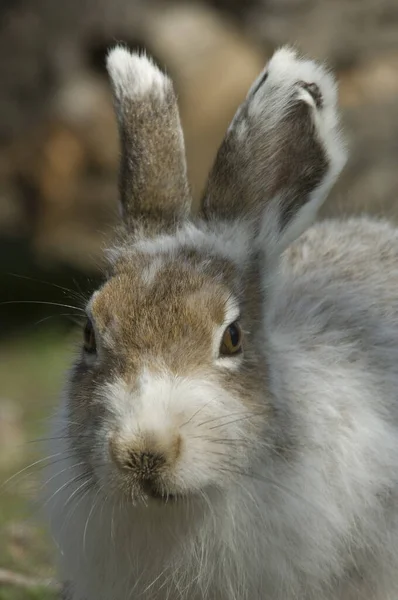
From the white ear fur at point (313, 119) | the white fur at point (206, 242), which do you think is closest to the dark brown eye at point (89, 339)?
the white fur at point (206, 242)

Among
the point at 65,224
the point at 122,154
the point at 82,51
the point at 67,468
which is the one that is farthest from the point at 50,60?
the point at 67,468

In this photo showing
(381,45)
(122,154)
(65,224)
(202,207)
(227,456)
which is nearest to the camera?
(227,456)

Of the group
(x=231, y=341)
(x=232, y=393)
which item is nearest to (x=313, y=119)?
(x=231, y=341)

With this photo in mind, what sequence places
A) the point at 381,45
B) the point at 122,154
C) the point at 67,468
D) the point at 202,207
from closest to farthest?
the point at 67,468 < the point at 202,207 < the point at 122,154 < the point at 381,45

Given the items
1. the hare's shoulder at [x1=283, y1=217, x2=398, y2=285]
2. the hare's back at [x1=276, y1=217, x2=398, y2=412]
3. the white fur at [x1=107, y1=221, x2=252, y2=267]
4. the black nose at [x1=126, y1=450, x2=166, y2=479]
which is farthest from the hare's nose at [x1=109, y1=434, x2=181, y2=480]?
the hare's shoulder at [x1=283, y1=217, x2=398, y2=285]

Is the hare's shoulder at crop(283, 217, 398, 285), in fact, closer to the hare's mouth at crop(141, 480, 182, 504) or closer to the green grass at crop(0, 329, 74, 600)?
the green grass at crop(0, 329, 74, 600)

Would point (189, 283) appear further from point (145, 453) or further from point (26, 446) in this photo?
point (26, 446)

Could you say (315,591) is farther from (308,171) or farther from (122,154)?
(122,154)
